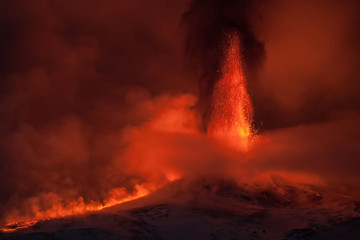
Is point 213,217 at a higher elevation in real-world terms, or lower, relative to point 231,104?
lower

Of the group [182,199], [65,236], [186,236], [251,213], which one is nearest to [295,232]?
[251,213]

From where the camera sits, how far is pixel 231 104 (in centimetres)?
2827

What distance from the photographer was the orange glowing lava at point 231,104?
28.0 m

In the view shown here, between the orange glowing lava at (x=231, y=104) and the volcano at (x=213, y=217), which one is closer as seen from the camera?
the volcano at (x=213, y=217)

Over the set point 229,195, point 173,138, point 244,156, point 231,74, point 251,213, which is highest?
point 231,74

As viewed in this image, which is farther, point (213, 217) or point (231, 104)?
point (231, 104)

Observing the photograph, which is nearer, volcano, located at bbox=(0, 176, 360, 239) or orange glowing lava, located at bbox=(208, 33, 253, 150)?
volcano, located at bbox=(0, 176, 360, 239)

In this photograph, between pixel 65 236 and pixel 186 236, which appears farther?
pixel 186 236

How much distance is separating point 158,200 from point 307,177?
13798mm

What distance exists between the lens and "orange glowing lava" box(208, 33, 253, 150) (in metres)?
28.0

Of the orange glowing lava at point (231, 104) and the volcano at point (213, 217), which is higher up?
the orange glowing lava at point (231, 104)

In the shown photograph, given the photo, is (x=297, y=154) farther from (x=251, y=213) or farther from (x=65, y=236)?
(x=65, y=236)

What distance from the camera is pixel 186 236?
1717cm

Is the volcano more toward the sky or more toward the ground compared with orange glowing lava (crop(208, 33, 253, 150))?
more toward the ground
